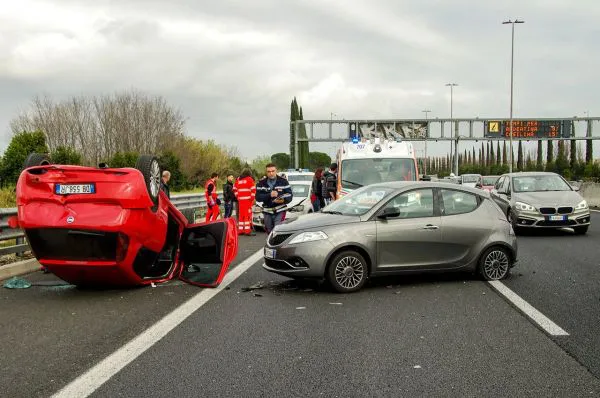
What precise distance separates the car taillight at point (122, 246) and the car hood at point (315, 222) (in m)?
2.06

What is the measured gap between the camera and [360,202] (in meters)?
9.01

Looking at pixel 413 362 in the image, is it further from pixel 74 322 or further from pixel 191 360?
pixel 74 322

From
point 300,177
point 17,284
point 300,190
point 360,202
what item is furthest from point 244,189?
point 17,284

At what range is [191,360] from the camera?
514cm

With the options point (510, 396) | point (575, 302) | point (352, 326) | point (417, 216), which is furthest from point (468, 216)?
point (510, 396)

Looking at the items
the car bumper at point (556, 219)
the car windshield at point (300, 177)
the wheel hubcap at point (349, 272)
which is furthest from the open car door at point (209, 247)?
the car windshield at point (300, 177)

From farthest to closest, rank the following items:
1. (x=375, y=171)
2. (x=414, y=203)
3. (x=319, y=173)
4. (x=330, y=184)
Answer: (x=319, y=173) < (x=375, y=171) < (x=330, y=184) < (x=414, y=203)

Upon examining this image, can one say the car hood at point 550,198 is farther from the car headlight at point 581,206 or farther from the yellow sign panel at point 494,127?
the yellow sign panel at point 494,127

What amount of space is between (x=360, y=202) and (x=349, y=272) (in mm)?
1237

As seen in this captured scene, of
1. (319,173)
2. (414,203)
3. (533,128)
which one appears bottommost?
(414,203)

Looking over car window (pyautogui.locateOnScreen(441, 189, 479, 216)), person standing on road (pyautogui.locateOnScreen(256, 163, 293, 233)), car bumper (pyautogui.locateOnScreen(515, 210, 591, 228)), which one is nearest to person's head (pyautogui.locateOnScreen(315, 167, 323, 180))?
person standing on road (pyautogui.locateOnScreen(256, 163, 293, 233))

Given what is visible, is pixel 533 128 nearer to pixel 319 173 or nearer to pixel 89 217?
pixel 319 173

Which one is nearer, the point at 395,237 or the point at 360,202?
the point at 395,237

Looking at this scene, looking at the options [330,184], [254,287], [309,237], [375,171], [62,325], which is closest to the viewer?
[62,325]
